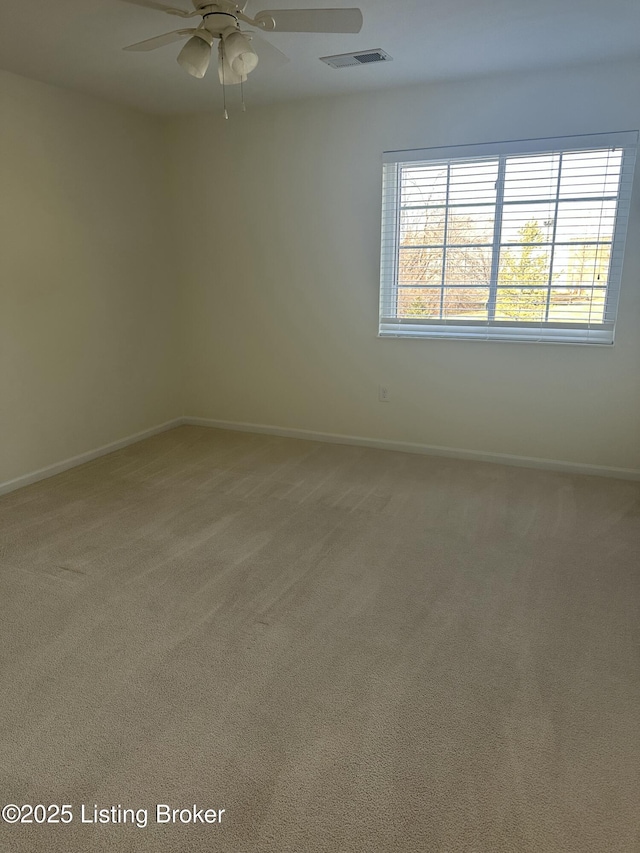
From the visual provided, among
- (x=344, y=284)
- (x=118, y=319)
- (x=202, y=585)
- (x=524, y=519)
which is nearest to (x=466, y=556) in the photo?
(x=524, y=519)

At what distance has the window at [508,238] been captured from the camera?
3457mm

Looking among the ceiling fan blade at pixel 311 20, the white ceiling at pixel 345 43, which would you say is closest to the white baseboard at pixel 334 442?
the white ceiling at pixel 345 43

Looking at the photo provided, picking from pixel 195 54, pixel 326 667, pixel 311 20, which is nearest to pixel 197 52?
pixel 195 54

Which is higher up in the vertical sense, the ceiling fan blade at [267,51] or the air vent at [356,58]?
the air vent at [356,58]

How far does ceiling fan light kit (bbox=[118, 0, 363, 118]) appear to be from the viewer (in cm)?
210

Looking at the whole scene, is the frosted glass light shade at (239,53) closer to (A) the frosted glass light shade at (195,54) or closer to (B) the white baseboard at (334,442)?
(A) the frosted glass light shade at (195,54)

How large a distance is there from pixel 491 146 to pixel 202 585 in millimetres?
3138

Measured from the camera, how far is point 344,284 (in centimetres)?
421

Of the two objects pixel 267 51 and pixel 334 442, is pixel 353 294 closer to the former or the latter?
pixel 334 442

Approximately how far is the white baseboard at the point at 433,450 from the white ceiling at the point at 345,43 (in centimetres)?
242

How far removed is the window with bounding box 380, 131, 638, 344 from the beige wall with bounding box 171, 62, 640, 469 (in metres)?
0.09

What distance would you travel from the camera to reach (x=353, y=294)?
13.8 feet

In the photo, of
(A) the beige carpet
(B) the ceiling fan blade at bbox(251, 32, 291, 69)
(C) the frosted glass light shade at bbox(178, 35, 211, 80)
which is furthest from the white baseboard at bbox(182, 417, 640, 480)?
(C) the frosted glass light shade at bbox(178, 35, 211, 80)

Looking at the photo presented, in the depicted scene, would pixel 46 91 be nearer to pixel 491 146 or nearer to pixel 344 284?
pixel 344 284
